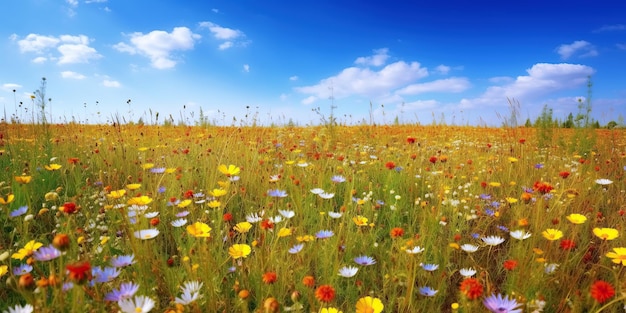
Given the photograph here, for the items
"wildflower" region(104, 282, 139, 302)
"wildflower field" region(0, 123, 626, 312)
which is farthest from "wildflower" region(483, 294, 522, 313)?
"wildflower" region(104, 282, 139, 302)

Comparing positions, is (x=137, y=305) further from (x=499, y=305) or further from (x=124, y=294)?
(x=499, y=305)

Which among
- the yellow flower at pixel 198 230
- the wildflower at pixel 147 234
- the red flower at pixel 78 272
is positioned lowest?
the wildflower at pixel 147 234

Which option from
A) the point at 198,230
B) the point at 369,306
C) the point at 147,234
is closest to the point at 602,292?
the point at 369,306

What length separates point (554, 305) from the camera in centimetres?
161

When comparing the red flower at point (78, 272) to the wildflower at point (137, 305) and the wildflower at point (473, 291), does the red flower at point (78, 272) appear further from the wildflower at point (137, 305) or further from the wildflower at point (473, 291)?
the wildflower at point (473, 291)

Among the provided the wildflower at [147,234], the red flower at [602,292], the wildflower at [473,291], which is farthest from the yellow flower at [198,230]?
the red flower at [602,292]

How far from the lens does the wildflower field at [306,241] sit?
4.47 ft

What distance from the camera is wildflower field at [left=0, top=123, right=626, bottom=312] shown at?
4.47 ft

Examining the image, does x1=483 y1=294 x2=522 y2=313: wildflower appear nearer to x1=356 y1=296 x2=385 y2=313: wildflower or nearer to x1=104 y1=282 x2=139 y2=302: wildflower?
x1=356 y1=296 x2=385 y2=313: wildflower

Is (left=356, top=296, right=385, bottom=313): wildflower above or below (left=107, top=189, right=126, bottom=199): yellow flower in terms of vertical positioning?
below

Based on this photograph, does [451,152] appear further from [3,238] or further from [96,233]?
[3,238]

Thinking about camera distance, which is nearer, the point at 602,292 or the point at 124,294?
the point at 602,292

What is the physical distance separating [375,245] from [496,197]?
5.11 ft

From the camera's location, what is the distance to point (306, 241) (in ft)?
6.21
